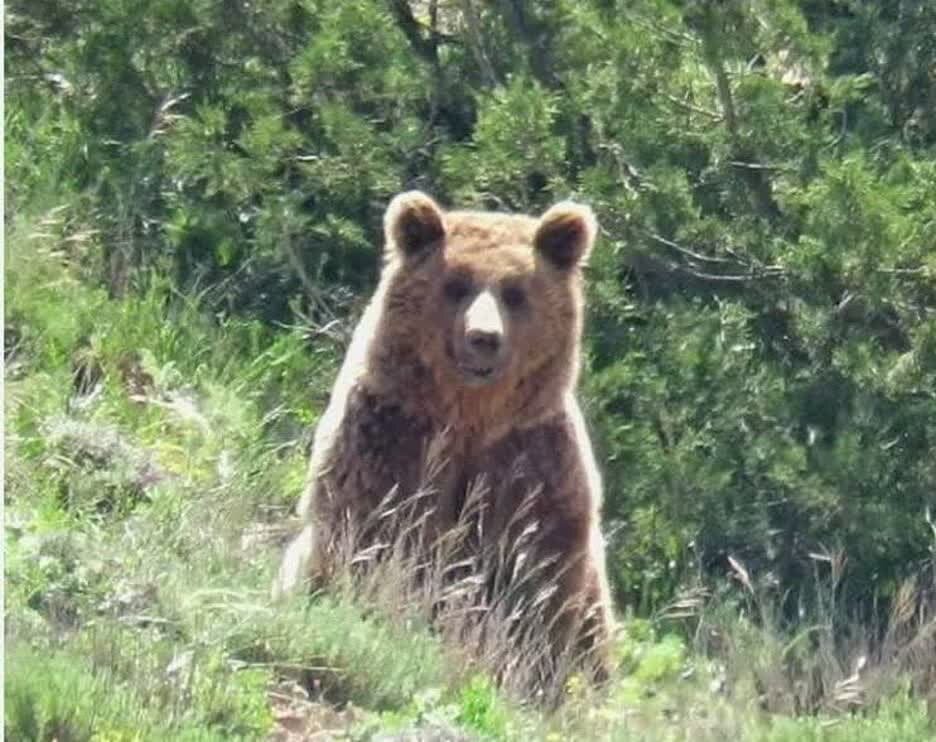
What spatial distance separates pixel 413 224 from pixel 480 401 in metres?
0.61

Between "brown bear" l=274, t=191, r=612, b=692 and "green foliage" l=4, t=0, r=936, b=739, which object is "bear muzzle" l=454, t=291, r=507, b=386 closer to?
"brown bear" l=274, t=191, r=612, b=692

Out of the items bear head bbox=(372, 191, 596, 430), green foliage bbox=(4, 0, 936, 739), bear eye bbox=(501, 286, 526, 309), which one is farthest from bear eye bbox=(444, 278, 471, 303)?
green foliage bbox=(4, 0, 936, 739)

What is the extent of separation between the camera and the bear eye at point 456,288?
8547mm

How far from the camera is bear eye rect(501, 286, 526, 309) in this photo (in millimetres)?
8555

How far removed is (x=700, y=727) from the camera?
6.98 m

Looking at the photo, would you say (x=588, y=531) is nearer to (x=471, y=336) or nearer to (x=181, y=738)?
(x=471, y=336)

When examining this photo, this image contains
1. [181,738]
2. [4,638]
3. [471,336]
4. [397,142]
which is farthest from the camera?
[397,142]

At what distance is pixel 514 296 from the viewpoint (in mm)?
8578

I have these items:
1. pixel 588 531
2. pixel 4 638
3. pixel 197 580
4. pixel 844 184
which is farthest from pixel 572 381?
pixel 4 638

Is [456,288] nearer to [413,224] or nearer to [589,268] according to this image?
[413,224]

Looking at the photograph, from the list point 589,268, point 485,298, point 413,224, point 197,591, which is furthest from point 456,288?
point 197,591

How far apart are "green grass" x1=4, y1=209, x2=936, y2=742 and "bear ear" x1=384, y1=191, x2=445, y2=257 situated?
3.55ft

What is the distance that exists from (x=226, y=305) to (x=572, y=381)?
298 cm

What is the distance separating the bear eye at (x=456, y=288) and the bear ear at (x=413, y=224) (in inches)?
6.5
